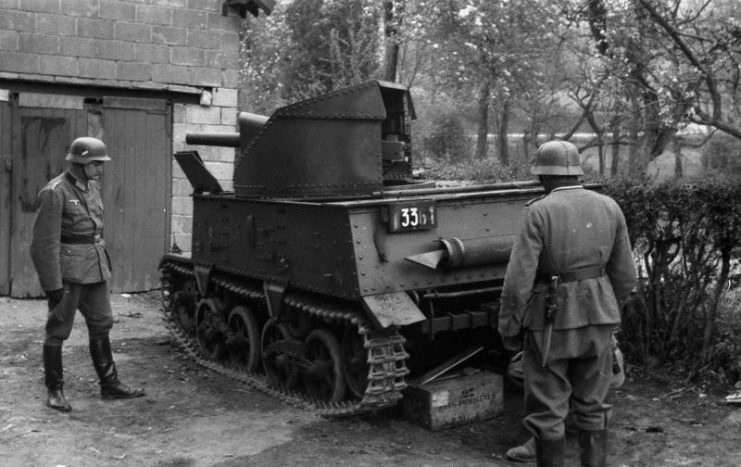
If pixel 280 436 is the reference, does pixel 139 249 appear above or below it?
above

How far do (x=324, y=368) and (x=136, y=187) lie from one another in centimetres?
560

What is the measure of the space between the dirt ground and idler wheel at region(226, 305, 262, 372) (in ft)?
0.93

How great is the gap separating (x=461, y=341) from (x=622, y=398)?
136 cm

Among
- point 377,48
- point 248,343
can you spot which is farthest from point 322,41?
point 248,343

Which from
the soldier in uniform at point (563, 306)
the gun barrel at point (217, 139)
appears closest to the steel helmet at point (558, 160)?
the soldier in uniform at point (563, 306)

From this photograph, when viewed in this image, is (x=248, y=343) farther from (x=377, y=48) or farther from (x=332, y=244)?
(x=377, y=48)

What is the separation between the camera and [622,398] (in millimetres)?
7527

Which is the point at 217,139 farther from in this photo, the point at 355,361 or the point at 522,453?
the point at 522,453

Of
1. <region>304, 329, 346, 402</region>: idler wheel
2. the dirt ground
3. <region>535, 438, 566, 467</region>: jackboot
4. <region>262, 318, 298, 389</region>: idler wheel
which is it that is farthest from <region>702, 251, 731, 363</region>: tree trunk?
<region>262, 318, 298, 389</region>: idler wheel

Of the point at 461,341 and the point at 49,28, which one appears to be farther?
the point at 49,28

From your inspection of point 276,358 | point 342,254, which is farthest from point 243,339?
point 342,254

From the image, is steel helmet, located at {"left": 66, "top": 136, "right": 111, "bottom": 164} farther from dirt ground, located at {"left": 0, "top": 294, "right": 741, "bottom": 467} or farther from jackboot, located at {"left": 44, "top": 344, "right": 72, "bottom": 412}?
dirt ground, located at {"left": 0, "top": 294, "right": 741, "bottom": 467}

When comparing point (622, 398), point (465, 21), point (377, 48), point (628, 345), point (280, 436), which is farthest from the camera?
point (377, 48)

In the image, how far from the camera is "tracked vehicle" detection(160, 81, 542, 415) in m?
6.71
